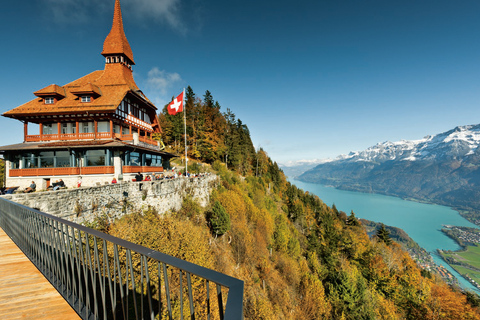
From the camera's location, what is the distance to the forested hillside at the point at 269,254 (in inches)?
689

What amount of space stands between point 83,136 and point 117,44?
14.7 metres

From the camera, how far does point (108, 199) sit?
14.6m

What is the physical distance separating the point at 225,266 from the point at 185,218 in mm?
6442

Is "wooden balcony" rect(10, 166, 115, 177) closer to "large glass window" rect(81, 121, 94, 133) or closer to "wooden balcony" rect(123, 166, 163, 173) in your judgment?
"wooden balcony" rect(123, 166, 163, 173)

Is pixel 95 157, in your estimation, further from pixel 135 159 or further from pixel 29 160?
pixel 29 160

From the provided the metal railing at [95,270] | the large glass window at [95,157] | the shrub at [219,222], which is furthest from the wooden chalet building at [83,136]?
the metal railing at [95,270]

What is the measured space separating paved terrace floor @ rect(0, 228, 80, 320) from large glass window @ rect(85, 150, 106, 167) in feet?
54.5

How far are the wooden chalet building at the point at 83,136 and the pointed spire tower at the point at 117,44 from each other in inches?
6.8

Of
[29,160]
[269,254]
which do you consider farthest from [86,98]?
[269,254]

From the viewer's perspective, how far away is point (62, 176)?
19.2m

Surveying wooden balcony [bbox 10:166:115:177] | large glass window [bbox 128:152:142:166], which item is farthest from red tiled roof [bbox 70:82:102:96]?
wooden balcony [bbox 10:166:115:177]

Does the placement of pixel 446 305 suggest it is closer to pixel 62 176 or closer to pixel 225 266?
pixel 225 266

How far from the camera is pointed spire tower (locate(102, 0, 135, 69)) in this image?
27.8 m

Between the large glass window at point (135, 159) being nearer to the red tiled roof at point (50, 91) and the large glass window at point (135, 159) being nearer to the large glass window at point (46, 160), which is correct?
the large glass window at point (46, 160)
